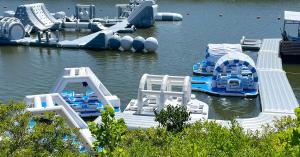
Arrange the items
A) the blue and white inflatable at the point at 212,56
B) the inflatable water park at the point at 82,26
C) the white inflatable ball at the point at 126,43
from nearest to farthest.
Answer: the blue and white inflatable at the point at 212,56, the white inflatable ball at the point at 126,43, the inflatable water park at the point at 82,26

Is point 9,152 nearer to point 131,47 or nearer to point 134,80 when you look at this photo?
point 134,80

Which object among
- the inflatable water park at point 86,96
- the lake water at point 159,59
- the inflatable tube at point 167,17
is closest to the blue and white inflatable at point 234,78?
the lake water at point 159,59

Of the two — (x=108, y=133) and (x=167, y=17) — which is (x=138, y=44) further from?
(x=108, y=133)

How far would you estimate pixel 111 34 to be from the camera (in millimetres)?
49656

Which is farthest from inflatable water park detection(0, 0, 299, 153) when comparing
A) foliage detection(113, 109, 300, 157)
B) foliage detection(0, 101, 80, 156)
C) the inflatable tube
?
the inflatable tube

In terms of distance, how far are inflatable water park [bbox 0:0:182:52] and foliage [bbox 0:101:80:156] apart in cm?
3355

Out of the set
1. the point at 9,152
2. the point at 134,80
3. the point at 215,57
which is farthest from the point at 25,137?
the point at 215,57

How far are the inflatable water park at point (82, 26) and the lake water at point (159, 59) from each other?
1.14 m

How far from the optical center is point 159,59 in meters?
44.2

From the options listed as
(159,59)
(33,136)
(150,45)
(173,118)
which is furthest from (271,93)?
(33,136)

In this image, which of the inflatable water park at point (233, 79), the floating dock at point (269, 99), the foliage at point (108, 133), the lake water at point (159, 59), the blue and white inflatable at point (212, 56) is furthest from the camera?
the blue and white inflatable at point (212, 56)

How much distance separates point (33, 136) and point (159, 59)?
32063 millimetres

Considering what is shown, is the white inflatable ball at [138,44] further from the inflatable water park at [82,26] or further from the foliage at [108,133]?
the foliage at [108,133]

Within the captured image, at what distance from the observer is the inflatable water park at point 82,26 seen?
1890 inches
